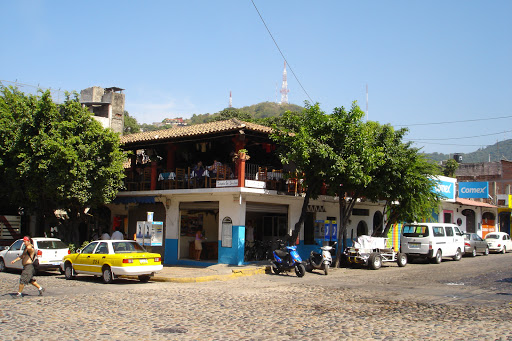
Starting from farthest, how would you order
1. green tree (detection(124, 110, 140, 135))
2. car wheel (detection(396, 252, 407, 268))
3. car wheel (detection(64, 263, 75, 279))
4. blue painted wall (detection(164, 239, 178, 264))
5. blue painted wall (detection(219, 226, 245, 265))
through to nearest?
green tree (detection(124, 110, 140, 135)), blue painted wall (detection(164, 239, 178, 264)), car wheel (detection(396, 252, 407, 268)), blue painted wall (detection(219, 226, 245, 265)), car wheel (detection(64, 263, 75, 279))

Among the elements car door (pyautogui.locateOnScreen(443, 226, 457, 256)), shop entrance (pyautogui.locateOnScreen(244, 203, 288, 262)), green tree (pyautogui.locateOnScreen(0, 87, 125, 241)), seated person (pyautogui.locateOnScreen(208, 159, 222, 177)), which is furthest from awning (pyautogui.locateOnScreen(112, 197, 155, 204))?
car door (pyautogui.locateOnScreen(443, 226, 457, 256))

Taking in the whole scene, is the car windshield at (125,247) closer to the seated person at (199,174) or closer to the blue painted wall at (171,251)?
the seated person at (199,174)

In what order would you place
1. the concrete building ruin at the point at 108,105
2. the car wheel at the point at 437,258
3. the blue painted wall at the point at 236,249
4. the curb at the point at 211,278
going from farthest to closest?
the concrete building ruin at the point at 108,105 → the car wheel at the point at 437,258 → the blue painted wall at the point at 236,249 → the curb at the point at 211,278

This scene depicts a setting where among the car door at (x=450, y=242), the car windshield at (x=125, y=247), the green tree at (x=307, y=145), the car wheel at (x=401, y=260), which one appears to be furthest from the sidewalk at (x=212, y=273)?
the car door at (x=450, y=242)

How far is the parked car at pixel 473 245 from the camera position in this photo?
28.5 metres

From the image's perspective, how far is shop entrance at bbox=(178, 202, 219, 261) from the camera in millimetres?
23250

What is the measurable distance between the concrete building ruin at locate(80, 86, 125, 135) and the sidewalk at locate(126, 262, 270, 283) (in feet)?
68.4

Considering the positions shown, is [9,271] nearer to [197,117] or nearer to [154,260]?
[154,260]

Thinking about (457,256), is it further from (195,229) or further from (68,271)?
(68,271)

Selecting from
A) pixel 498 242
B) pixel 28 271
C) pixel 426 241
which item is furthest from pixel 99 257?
pixel 498 242

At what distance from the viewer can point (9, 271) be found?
19.8 meters

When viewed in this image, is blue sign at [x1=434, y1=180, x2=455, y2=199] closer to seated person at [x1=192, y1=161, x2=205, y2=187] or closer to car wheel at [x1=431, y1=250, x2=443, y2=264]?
car wheel at [x1=431, y1=250, x2=443, y2=264]

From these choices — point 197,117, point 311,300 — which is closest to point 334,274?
point 311,300

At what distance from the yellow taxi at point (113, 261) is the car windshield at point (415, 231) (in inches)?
532
